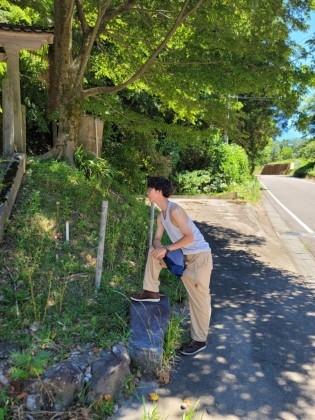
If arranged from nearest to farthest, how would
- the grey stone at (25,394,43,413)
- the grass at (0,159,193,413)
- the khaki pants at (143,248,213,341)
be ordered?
the grey stone at (25,394,43,413) < the grass at (0,159,193,413) < the khaki pants at (143,248,213,341)

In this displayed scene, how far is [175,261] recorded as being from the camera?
3.70 meters

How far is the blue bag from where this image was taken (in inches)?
145

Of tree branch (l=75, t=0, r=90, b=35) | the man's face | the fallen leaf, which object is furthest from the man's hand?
tree branch (l=75, t=0, r=90, b=35)

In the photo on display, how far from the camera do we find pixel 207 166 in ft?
64.0

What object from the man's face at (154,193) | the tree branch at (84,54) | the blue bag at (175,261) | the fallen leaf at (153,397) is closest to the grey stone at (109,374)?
the fallen leaf at (153,397)

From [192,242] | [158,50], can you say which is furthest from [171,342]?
[158,50]

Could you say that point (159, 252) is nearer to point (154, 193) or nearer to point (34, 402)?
point (154, 193)

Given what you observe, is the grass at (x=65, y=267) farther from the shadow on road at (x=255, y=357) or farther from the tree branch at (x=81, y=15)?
the tree branch at (x=81, y=15)

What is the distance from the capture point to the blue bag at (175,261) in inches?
145

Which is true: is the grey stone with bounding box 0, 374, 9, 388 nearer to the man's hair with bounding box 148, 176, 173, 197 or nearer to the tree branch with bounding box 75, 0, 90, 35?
the man's hair with bounding box 148, 176, 173, 197

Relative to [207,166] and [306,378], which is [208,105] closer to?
[306,378]

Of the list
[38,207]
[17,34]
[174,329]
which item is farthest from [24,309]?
[17,34]

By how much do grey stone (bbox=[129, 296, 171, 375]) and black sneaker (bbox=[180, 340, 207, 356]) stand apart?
0.99 ft

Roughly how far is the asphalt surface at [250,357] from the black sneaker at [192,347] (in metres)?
0.06
